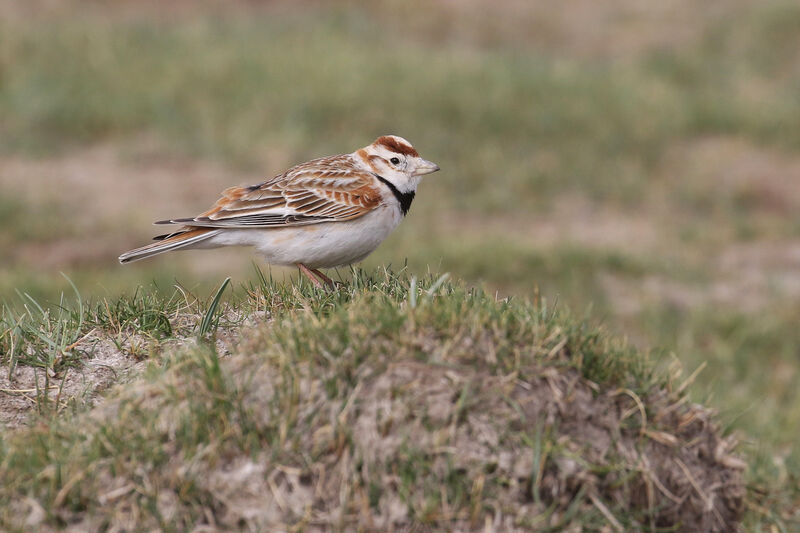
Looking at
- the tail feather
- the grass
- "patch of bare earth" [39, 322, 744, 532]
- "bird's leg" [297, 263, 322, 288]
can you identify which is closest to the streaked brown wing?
the tail feather

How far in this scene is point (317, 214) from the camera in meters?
6.66

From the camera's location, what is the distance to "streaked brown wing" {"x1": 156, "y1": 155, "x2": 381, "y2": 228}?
664 cm

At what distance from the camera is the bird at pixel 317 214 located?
21.5 ft

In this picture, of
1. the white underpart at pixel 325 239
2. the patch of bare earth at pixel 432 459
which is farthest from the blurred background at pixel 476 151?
the patch of bare earth at pixel 432 459

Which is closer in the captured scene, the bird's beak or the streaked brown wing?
the streaked brown wing

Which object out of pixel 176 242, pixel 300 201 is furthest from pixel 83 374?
pixel 300 201

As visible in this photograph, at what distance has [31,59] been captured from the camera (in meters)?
19.1

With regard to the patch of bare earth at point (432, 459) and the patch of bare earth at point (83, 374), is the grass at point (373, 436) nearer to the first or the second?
the patch of bare earth at point (432, 459)

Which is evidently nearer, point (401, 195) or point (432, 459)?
point (432, 459)

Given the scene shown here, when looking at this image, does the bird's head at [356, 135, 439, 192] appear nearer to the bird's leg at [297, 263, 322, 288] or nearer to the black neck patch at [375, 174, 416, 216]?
the black neck patch at [375, 174, 416, 216]

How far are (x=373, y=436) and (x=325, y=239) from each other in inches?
95.7

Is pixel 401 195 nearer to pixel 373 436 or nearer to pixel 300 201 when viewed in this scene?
pixel 300 201

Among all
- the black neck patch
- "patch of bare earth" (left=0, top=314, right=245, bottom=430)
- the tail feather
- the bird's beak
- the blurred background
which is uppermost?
the bird's beak

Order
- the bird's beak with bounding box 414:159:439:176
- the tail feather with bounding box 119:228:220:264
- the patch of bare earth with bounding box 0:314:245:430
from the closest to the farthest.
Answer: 1. the patch of bare earth with bounding box 0:314:245:430
2. the tail feather with bounding box 119:228:220:264
3. the bird's beak with bounding box 414:159:439:176
